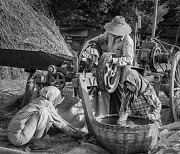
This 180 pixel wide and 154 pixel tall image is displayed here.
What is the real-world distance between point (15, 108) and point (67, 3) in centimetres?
632

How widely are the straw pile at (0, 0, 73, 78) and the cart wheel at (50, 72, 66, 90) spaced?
4.09 metres

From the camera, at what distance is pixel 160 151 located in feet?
13.0

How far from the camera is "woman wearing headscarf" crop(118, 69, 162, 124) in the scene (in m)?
4.24

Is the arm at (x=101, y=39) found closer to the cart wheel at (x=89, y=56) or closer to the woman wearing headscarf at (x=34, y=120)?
the cart wheel at (x=89, y=56)

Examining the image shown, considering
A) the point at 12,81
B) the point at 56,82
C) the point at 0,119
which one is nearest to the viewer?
the point at 56,82

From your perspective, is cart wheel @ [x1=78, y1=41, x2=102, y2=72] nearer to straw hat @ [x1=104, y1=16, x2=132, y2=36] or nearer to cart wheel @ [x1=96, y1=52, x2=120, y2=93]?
cart wheel @ [x1=96, y1=52, x2=120, y2=93]

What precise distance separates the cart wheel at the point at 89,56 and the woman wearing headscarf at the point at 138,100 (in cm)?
Result: 57

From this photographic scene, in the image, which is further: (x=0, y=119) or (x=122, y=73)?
(x=0, y=119)

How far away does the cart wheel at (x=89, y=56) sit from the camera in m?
4.79

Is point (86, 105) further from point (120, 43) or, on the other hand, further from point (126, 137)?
point (120, 43)

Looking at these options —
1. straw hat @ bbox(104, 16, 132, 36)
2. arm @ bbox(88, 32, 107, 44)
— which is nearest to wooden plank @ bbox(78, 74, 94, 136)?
straw hat @ bbox(104, 16, 132, 36)

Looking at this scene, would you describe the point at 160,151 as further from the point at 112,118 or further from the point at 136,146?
the point at 112,118

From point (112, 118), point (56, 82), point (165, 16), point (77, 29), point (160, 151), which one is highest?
point (165, 16)

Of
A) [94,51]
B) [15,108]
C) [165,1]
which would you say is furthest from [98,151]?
[165,1]
